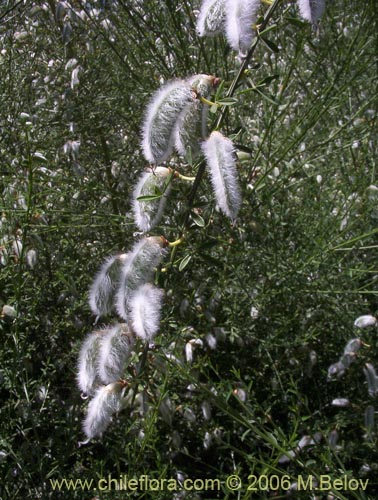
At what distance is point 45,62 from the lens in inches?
87.6

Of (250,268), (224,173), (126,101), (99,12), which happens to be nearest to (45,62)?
(99,12)

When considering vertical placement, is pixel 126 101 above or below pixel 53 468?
above

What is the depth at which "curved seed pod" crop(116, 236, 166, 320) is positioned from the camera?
88cm

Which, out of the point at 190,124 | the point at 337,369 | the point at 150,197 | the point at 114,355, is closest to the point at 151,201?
the point at 150,197

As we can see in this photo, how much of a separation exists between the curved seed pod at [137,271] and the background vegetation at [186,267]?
652mm

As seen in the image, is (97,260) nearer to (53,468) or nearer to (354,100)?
(53,468)

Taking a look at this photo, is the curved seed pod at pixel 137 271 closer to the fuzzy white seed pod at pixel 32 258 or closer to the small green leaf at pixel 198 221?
the small green leaf at pixel 198 221

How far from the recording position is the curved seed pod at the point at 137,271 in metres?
0.88

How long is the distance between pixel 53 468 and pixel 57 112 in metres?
1.17

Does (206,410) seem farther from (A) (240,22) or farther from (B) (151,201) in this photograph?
(A) (240,22)

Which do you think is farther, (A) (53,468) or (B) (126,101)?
(B) (126,101)

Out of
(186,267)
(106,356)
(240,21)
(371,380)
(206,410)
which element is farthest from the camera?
(186,267)

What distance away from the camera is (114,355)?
92cm

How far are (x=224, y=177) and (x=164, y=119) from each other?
14 cm
